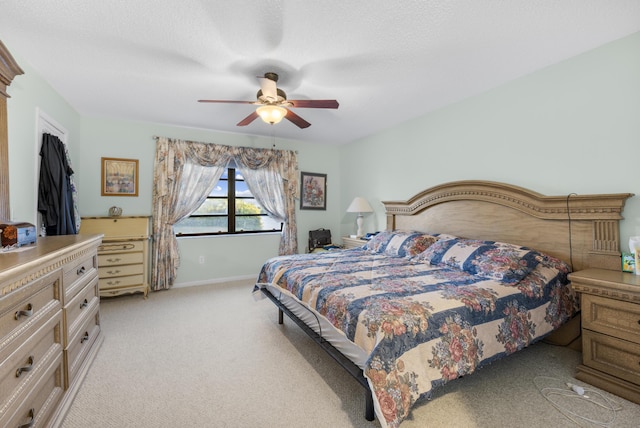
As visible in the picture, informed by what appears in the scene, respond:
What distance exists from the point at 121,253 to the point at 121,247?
0.25 feet

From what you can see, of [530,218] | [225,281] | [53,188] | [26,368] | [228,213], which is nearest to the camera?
[26,368]

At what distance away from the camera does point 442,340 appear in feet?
5.05

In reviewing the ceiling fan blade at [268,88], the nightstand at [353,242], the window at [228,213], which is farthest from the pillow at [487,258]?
the window at [228,213]

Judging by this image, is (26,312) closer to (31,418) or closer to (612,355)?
(31,418)

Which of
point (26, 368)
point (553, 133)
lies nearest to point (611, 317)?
point (553, 133)

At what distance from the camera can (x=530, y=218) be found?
101 inches

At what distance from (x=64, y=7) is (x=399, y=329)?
277cm

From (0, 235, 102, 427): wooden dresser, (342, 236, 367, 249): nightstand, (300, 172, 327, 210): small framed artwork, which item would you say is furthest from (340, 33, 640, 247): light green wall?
(0, 235, 102, 427): wooden dresser

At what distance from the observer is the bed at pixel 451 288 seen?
1.45 metres

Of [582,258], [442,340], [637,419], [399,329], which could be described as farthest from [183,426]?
[582,258]

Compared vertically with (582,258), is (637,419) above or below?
below

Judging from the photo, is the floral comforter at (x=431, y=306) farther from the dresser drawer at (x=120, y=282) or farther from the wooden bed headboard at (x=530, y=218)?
the dresser drawer at (x=120, y=282)

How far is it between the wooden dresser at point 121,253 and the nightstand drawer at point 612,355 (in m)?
4.49

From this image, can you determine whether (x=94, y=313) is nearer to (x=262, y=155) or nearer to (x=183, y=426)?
(x=183, y=426)
